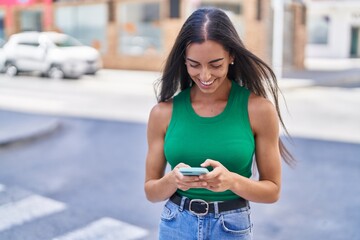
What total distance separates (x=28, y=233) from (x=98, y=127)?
5.44 meters

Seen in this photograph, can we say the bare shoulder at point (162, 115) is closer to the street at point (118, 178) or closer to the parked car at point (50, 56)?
the street at point (118, 178)

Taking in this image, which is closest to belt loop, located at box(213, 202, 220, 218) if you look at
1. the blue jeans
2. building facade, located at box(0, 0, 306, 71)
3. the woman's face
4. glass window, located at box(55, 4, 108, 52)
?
the blue jeans

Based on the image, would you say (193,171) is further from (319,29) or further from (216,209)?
(319,29)

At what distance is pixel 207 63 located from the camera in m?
1.84

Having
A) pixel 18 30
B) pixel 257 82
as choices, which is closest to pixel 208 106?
pixel 257 82

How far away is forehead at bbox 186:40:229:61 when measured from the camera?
1.83m

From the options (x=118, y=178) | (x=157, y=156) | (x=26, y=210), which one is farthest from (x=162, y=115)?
(x=118, y=178)

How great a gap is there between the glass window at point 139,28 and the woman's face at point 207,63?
2148 centimetres

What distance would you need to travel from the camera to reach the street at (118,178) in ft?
14.8

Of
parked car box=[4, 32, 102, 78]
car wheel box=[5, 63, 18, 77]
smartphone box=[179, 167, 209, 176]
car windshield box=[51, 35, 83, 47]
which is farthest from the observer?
car wheel box=[5, 63, 18, 77]

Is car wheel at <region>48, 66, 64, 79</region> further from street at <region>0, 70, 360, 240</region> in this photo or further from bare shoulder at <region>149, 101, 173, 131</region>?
bare shoulder at <region>149, 101, 173, 131</region>

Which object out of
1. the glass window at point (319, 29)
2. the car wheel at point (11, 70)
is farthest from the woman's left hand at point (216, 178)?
the glass window at point (319, 29)

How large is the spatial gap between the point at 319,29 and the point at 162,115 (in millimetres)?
37713

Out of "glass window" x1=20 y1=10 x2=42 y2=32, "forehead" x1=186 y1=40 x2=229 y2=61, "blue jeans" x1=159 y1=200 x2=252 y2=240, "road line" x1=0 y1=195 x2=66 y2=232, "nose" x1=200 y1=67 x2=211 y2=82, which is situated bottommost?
"road line" x1=0 y1=195 x2=66 y2=232
